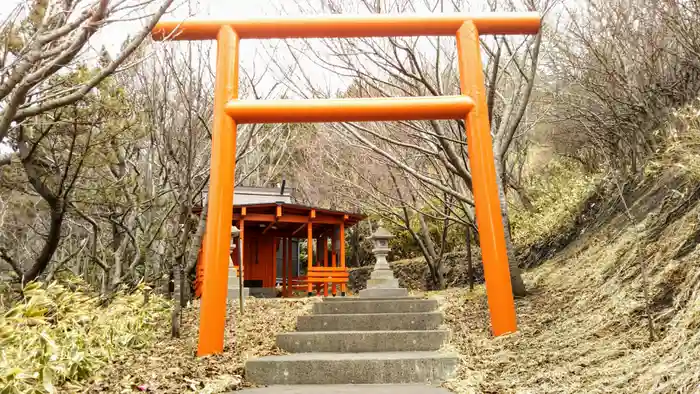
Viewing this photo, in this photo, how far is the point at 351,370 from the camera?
15.2 feet

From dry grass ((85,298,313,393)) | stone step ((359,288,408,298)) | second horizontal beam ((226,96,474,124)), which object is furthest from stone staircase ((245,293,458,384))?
second horizontal beam ((226,96,474,124))

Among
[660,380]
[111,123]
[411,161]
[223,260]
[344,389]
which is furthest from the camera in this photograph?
[411,161]

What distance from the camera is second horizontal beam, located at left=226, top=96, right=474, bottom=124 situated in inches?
206

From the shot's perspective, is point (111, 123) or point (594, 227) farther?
point (594, 227)

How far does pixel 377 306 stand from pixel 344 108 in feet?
10.6

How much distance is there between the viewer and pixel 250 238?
1634 centimetres

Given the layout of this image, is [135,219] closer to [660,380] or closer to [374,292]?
[374,292]

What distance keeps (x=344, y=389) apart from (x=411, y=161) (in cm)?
770

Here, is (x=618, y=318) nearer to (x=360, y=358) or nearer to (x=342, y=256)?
(x=360, y=358)

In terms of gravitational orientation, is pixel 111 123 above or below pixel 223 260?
above

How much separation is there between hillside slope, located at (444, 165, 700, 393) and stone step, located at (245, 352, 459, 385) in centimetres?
27

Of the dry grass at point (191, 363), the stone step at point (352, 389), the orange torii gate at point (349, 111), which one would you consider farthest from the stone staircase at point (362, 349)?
the orange torii gate at point (349, 111)

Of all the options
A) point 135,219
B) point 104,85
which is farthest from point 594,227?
point 135,219

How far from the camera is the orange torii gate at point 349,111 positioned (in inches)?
194
